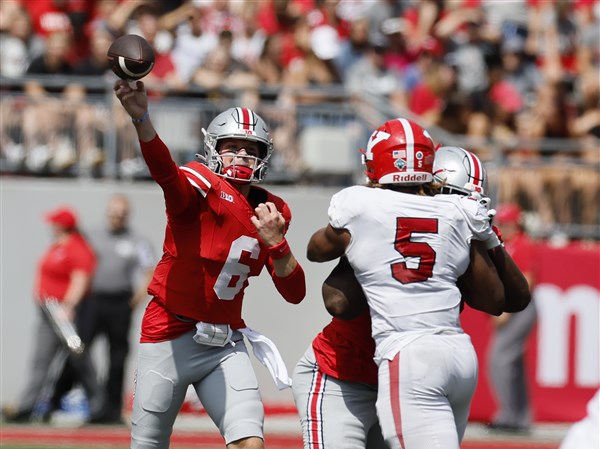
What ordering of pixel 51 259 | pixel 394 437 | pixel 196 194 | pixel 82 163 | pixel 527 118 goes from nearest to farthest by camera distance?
pixel 394 437
pixel 196 194
pixel 51 259
pixel 82 163
pixel 527 118

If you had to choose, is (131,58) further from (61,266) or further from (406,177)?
(61,266)

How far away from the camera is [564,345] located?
1157cm

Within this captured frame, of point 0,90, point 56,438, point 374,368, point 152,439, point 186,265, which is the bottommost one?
point 56,438

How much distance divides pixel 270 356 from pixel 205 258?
0.59m

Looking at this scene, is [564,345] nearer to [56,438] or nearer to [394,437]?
[56,438]

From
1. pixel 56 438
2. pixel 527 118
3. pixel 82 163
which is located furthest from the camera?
pixel 527 118

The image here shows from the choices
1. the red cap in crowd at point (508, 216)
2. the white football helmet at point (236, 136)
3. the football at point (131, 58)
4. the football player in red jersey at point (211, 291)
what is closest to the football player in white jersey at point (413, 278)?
the football player in red jersey at point (211, 291)

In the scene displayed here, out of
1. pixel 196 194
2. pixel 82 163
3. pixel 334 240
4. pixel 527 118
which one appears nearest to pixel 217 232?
pixel 196 194

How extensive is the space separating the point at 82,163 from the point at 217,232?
→ 653 centimetres

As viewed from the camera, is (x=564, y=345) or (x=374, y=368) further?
(x=564, y=345)

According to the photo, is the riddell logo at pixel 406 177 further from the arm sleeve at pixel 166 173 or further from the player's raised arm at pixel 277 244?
the arm sleeve at pixel 166 173

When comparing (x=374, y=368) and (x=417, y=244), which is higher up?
(x=417, y=244)

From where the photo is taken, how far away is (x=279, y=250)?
5.13 meters

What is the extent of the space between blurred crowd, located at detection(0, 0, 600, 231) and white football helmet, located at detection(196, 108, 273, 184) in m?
6.07
